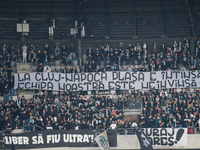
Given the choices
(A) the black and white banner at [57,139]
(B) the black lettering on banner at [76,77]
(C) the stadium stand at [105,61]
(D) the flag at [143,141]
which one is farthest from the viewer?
(B) the black lettering on banner at [76,77]

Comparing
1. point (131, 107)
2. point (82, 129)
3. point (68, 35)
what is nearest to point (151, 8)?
point (68, 35)

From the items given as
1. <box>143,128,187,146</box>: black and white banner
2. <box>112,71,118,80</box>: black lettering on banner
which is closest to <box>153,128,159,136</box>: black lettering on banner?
<box>143,128,187,146</box>: black and white banner

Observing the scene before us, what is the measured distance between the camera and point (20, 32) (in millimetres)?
36312

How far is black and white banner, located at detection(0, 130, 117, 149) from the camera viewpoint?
25.4 metres

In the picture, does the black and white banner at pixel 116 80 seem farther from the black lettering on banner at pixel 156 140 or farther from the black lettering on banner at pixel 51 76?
Result: the black lettering on banner at pixel 156 140

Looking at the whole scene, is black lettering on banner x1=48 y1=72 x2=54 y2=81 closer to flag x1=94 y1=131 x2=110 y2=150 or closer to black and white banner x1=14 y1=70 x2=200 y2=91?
black and white banner x1=14 y1=70 x2=200 y2=91

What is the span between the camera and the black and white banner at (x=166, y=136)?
1025 inches

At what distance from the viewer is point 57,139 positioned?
84.3ft

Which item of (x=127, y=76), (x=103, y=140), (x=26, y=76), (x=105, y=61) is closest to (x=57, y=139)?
(x=103, y=140)

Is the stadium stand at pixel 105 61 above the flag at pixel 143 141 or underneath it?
above

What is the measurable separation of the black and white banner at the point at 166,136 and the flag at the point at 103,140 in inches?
101

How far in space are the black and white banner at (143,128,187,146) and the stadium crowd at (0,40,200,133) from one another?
0.91 meters

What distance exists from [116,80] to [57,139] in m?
8.15

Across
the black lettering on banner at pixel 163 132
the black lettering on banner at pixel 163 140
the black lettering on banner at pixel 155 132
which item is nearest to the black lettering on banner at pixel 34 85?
the black lettering on banner at pixel 155 132
